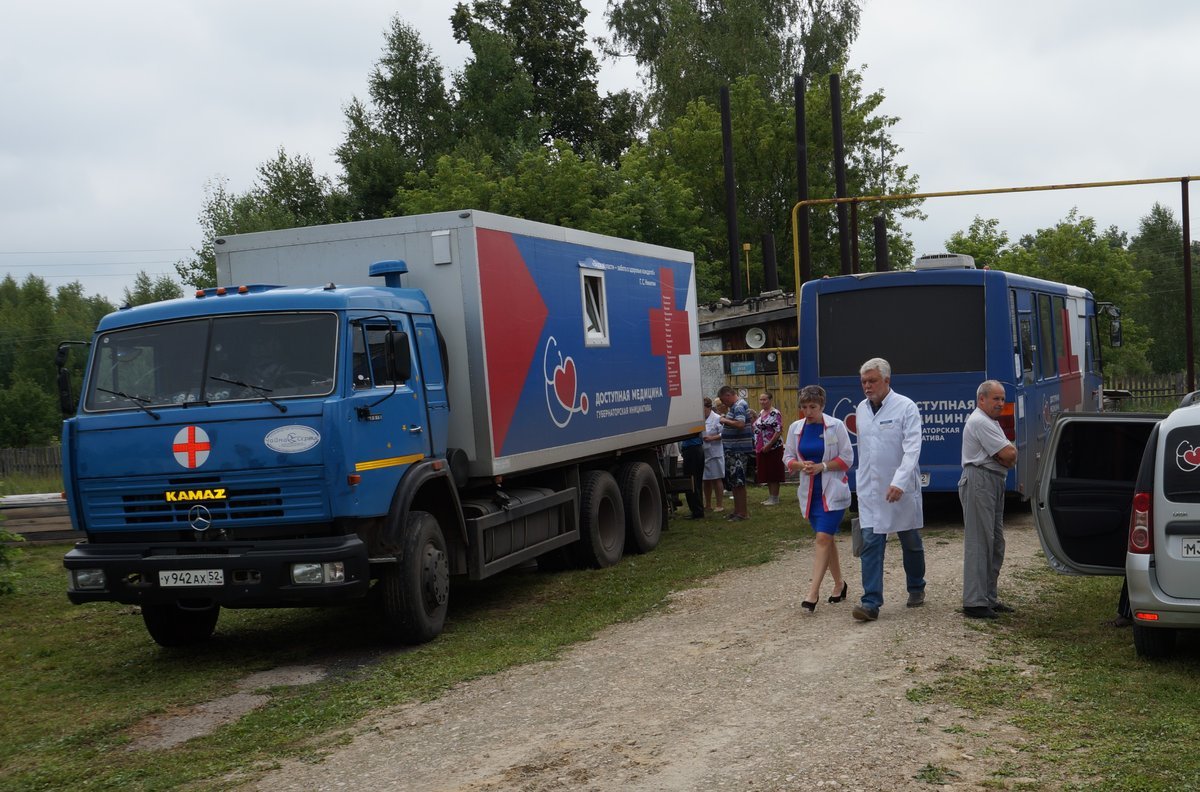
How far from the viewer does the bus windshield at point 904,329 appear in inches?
562

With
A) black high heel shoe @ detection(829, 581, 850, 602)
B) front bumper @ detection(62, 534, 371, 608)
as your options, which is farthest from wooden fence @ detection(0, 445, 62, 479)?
black high heel shoe @ detection(829, 581, 850, 602)

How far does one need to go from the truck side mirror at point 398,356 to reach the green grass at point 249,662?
2125mm

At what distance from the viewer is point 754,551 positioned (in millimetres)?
13766

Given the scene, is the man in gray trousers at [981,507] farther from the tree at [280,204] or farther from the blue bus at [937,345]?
the tree at [280,204]

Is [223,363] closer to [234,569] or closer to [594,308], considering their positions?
[234,569]

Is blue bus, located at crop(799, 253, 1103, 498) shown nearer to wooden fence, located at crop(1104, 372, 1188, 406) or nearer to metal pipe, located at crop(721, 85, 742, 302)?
Answer: metal pipe, located at crop(721, 85, 742, 302)

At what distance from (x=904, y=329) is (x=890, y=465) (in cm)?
595

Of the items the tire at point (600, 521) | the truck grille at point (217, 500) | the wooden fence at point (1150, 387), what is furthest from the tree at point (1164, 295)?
the truck grille at point (217, 500)

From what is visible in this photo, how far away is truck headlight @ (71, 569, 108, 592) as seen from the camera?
9031 millimetres

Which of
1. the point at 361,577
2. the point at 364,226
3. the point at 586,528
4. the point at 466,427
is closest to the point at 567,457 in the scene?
the point at 586,528

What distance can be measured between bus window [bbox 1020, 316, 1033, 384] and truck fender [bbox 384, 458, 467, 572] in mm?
7625

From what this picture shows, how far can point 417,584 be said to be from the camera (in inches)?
374

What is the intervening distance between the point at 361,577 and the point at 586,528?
4.73 metres

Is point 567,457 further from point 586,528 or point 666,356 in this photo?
point 666,356
